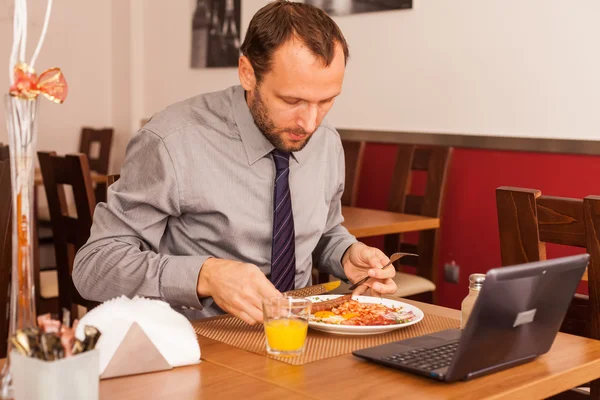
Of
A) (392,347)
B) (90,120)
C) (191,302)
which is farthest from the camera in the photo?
(90,120)

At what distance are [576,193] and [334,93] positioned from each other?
6.50ft

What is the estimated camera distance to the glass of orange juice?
4.20 ft

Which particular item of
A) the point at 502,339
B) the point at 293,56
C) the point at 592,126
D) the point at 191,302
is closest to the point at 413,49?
the point at 592,126

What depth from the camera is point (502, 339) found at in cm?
118

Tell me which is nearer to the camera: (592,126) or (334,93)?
(334,93)

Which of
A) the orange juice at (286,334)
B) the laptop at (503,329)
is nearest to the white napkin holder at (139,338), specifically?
the orange juice at (286,334)

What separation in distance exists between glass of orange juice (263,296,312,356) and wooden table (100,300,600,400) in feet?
0.10

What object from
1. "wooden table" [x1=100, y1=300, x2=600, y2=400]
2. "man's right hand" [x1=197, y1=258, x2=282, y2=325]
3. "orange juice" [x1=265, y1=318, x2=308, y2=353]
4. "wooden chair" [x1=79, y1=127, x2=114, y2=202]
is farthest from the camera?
"wooden chair" [x1=79, y1=127, x2=114, y2=202]

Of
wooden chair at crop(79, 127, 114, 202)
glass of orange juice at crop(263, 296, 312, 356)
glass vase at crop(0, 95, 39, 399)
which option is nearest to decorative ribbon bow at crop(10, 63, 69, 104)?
glass vase at crop(0, 95, 39, 399)

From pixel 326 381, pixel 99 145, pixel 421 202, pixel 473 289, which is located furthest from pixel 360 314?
pixel 99 145

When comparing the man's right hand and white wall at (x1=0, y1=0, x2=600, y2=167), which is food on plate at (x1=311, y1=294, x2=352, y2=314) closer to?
the man's right hand

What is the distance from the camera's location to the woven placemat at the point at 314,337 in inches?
51.9

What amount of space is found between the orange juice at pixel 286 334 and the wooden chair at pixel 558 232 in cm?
54

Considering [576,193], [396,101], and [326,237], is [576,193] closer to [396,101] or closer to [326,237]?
[396,101]
